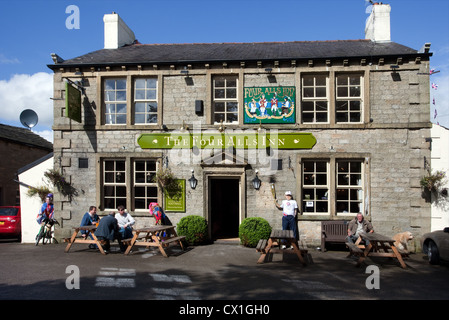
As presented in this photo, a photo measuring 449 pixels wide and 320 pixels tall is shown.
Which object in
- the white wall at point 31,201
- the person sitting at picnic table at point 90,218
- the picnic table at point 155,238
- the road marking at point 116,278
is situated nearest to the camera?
the road marking at point 116,278

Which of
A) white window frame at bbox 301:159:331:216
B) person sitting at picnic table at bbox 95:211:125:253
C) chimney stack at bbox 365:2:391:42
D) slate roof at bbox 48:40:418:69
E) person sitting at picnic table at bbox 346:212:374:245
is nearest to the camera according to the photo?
person sitting at picnic table at bbox 95:211:125:253

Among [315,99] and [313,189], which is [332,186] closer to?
[313,189]

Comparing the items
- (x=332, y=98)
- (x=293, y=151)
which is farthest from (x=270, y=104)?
(x=332, y=98)

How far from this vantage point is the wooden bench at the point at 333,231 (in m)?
10.6

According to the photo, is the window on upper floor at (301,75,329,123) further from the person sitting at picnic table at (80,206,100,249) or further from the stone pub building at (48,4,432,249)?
the person sitting at picnic table at (80,206,100,249)

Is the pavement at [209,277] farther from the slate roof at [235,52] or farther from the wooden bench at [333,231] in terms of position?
the slate roof at [235,52]

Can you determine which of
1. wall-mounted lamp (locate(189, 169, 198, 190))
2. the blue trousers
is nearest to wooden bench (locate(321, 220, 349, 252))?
the blue trousers

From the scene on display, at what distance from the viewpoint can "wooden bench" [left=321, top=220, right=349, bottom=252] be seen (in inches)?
416

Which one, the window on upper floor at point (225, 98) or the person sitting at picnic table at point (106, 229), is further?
the window on upper floor at point (225, 98)

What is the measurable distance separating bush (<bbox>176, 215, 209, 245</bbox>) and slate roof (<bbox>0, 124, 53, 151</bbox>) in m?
12.8

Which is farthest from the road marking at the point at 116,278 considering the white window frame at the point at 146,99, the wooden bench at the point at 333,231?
the wooden bench at the point at 333,231

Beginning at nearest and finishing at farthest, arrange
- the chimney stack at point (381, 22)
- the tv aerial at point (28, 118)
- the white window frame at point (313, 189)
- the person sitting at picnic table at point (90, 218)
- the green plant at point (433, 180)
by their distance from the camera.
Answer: the green plant at point (433, 180) < the person sitting at picnic table at point (90, 218) < the white window frame at point (313, 189) < the chimney stack at point (381, 22) < the tv aerial at point (28, 118)

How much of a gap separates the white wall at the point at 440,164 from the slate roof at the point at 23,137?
65.4 feet
